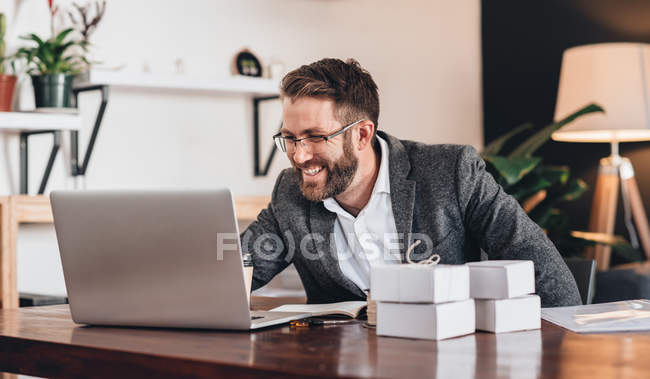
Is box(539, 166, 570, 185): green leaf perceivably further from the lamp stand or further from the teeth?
the teeth

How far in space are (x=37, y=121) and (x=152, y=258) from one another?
1.50 metres

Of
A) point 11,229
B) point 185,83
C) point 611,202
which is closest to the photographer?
point 11,229

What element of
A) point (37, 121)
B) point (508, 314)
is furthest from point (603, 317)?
point (37, 121)

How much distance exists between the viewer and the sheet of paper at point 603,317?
1141mm

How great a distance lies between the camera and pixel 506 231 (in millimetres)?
1648

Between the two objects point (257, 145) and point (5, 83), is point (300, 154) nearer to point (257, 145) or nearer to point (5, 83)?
point (5, 83)

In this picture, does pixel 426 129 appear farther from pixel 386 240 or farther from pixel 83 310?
pixel 83 310

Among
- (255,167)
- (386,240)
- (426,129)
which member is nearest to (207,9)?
(255,167)

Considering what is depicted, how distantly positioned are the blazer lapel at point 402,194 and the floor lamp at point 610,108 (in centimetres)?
183

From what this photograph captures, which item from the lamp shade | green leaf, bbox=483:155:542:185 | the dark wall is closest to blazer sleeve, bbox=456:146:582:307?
green leaf, bbox=483:155:542:185

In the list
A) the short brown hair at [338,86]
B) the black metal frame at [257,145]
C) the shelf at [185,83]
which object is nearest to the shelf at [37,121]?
the shelf at [185,83]

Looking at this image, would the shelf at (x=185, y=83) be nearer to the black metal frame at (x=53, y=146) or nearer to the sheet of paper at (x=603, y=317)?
the black metal frame at (x=53, y=146)

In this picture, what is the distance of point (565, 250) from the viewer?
345 cm

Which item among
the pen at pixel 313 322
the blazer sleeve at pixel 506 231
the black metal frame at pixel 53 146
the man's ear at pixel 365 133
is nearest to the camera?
the pen at pixel 313 322
